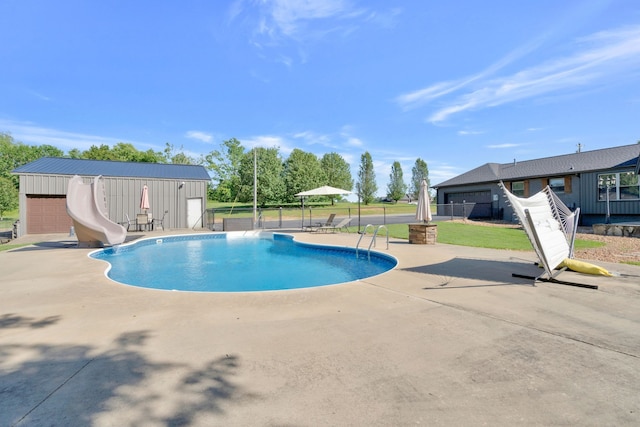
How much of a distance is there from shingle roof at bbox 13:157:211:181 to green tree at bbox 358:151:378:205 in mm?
34737

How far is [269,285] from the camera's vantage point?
7.04m

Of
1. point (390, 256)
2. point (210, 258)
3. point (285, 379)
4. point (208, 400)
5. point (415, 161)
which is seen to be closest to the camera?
point (208, 400)

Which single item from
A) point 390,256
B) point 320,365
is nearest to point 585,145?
point 390,256

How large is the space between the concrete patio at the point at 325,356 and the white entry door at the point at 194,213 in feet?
50.6

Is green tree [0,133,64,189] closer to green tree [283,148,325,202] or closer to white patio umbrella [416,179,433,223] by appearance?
green tree [283,148,325,202]

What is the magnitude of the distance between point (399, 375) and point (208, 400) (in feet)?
4.69

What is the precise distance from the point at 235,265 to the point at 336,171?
4582 centimetres

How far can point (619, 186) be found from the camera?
16.0 metres

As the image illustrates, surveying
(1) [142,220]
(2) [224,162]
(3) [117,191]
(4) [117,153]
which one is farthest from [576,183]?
(4) [117,153]

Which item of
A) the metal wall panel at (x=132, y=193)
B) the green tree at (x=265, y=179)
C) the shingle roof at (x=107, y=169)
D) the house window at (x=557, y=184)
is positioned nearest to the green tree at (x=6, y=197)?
the shingle roof at (x=107, y=169)

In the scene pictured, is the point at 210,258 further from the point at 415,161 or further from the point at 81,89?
the point at 415,161

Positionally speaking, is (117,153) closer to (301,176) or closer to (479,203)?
(301,176)

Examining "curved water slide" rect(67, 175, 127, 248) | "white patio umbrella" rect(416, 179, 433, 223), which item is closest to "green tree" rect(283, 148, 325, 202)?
"curved water slide" rect(67, 175, 127, 248)

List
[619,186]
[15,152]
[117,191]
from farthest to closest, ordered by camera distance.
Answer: [15,152] → [117,191] → [619,186]
